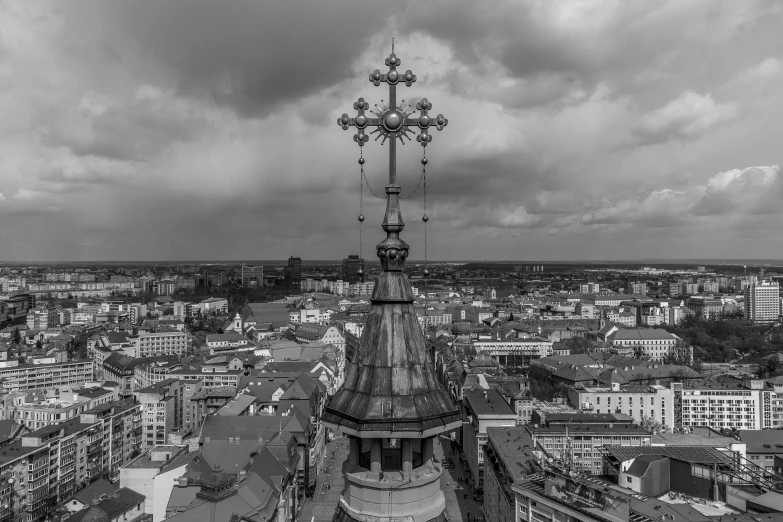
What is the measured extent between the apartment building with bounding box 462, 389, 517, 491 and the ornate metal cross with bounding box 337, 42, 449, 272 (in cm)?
4274

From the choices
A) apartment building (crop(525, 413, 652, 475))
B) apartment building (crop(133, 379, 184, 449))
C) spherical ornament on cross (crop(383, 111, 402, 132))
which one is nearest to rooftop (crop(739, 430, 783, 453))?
apartment building (crop(525, 413, 652, 475))

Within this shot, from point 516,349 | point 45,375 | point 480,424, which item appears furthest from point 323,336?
point 480,424

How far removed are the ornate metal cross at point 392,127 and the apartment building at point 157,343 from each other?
91189 mm

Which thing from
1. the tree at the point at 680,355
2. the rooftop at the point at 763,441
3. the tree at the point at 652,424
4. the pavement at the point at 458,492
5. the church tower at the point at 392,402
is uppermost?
the church tower at the point at 392,402

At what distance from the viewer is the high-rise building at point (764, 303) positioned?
13788cm

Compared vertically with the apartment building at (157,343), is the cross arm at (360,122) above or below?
above

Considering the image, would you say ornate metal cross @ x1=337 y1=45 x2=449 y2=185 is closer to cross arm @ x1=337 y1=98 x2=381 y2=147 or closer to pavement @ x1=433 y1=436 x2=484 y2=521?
cross arm @ x1=337 y1=98 x2=381 y2=147

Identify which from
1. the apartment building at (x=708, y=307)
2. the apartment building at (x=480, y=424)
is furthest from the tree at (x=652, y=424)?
the apartment building at (x=708, y=307)

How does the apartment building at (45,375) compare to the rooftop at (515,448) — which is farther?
the apartment building at (45,375)

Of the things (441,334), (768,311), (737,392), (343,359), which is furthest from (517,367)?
(768,311)

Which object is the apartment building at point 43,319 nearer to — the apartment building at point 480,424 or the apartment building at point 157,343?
the apartment building at point 157,343

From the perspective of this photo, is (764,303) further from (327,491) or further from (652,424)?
(327,491)

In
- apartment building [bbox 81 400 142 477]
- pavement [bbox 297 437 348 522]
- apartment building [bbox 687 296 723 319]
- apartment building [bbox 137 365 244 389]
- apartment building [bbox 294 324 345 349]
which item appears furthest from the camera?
apartment building [bbox 687 296 723 319]

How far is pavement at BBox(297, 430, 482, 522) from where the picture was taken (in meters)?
39.2
